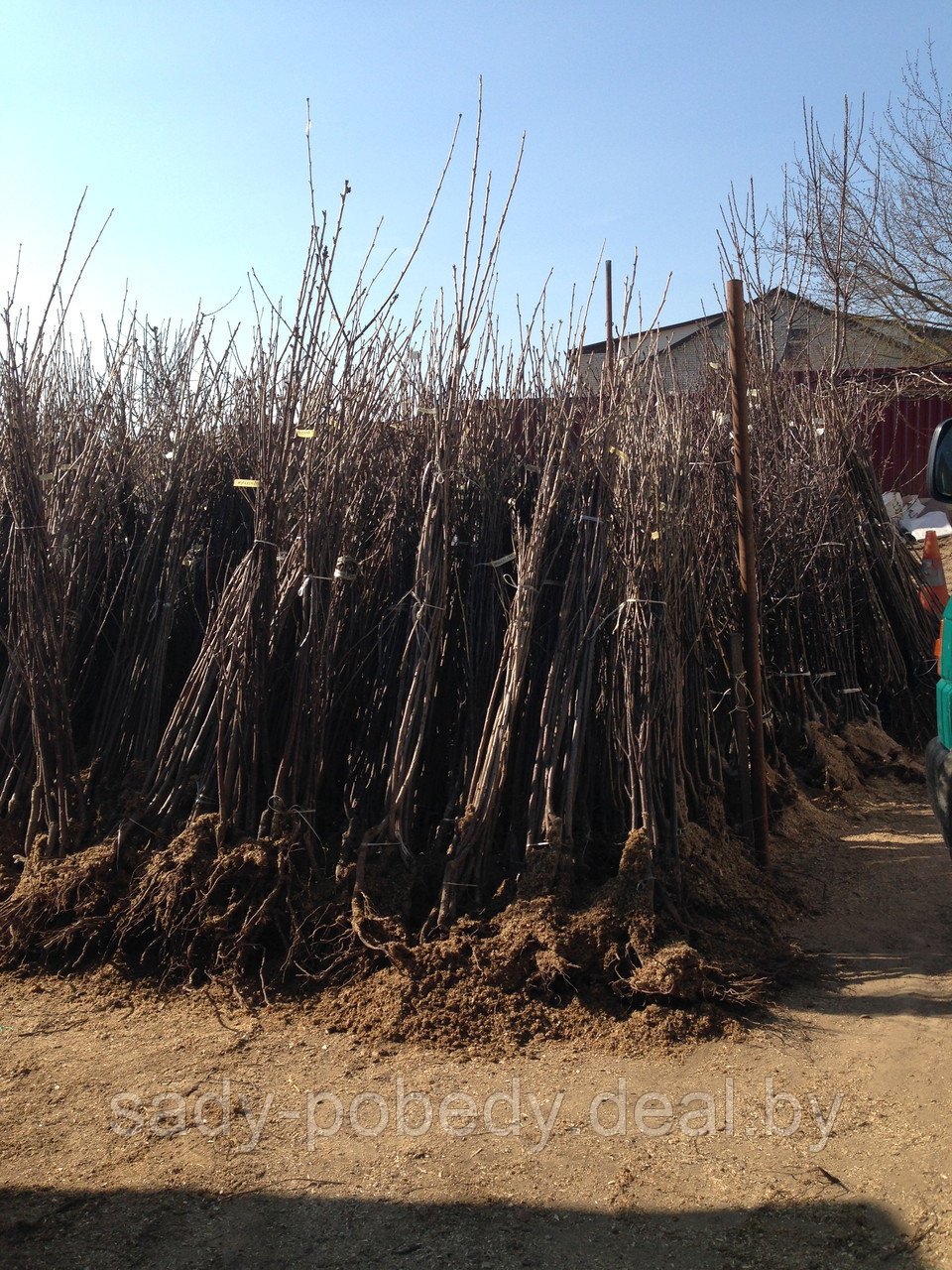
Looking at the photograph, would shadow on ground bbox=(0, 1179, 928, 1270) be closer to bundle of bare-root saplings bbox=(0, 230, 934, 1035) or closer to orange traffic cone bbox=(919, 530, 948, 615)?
bundle of bare-root saplings bbox=(0, 230, 934, 1035)

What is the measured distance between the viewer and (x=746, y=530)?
3754 mm

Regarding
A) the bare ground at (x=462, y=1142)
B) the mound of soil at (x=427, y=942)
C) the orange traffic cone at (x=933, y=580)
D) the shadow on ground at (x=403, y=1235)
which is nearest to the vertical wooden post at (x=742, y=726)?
the mound of soil at (x=427, y=942)

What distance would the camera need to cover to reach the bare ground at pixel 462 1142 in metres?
1.88

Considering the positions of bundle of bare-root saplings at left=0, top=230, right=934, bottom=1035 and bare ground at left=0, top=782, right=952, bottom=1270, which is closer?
bare ground at left=0, top=782, right=952, bottom=1270

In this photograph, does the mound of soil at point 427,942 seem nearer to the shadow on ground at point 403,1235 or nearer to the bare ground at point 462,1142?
the bare ground at point 462,1142

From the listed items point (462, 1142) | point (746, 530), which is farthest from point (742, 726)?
point (462, 1142)

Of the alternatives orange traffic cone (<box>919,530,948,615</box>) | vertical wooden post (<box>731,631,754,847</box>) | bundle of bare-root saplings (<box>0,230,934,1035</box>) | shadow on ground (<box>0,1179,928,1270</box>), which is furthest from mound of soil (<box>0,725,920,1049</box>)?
orange traffic cone (<box>919,530,948,615</box>)

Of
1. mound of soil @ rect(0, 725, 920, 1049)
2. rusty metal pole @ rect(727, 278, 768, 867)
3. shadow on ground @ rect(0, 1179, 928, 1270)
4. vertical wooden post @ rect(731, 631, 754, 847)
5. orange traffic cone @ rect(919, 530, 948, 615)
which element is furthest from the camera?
orange traffic cone @ rect(919, 530, 948, 615)

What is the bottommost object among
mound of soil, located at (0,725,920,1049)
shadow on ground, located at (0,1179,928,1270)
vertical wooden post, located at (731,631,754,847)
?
shadow on ground, located at (0,1179,928,1270)

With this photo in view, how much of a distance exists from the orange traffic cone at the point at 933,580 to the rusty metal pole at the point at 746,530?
139 inches

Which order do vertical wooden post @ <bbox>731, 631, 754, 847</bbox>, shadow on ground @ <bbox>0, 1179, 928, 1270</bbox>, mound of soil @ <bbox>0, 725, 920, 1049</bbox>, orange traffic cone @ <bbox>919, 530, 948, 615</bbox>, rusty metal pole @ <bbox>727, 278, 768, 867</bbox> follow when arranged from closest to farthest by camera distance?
1. shadow on ground @ <bbox>0, 1179, 928, 1270</bbox>
2. mound of soil @ <bbox>0, 725, 920, 1049</bbox>
3. rusty metal pole @ <bbox>727, 278, 768, 867</bbox>
4. vertical wooden post @ <bbox>731, 631, 754, 847</bbox>
5. orange traffic cone @ <bbox>919, 530, 948, 615</bbox>

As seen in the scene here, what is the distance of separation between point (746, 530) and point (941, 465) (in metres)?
1.04

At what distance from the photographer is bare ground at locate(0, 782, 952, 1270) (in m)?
1.88

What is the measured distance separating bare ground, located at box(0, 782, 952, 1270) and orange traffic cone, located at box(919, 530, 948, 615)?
4488 mm
